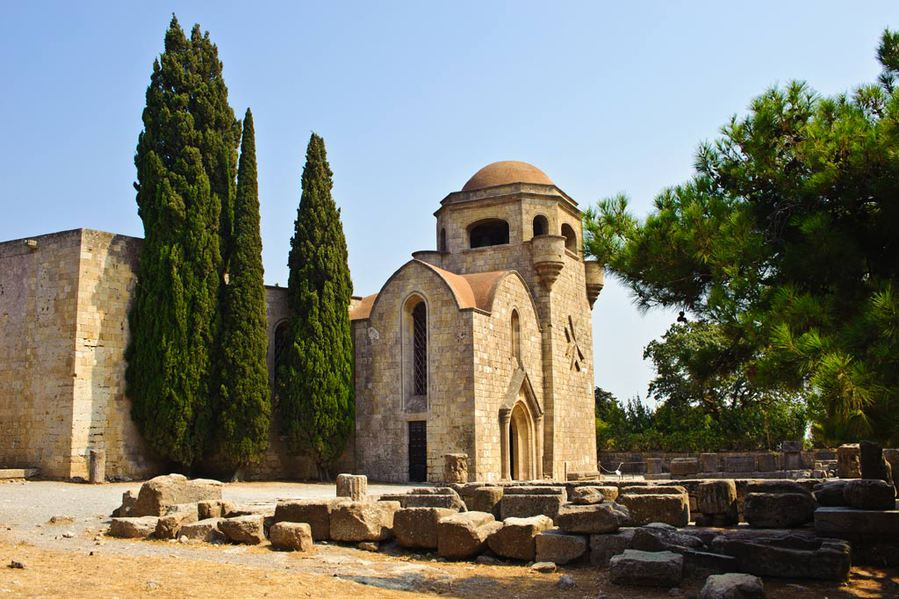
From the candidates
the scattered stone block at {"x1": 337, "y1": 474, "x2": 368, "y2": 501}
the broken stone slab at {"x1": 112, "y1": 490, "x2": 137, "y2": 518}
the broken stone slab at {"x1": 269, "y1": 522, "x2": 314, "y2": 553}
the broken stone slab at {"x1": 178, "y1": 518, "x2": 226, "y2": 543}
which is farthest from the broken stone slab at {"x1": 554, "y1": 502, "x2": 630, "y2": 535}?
the broken stone slab at {"x1": 112, "y1": 490, "x2": 137, "y2": 518}

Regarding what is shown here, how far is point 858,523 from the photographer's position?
30.6 ft

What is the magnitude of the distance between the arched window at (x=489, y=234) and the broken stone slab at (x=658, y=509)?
18.8m

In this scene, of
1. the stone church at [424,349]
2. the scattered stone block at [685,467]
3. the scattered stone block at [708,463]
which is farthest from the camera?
the scattered stone block at [708,463]

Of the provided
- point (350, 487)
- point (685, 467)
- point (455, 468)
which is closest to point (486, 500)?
point (350, 487)

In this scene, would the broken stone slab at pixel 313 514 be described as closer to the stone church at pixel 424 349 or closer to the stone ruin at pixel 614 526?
the stone ruin at pixel 614 526

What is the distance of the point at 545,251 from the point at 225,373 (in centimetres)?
1055

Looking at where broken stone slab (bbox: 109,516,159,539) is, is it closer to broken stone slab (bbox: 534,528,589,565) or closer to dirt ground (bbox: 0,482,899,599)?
dirt ground (bbox: 0,482,899,599)

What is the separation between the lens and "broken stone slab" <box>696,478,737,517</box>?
11.1 metres

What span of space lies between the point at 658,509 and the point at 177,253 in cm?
1526

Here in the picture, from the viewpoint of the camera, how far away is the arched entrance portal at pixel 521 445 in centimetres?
2514

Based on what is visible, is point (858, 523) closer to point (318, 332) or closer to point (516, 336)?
point (516, 336)

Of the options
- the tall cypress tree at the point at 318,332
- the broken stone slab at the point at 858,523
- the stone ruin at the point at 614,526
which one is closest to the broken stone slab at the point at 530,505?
the stone ruin at the point at 614,526

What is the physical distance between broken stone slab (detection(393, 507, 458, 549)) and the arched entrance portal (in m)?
14.5

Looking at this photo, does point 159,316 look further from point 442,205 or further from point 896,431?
point 896,431
